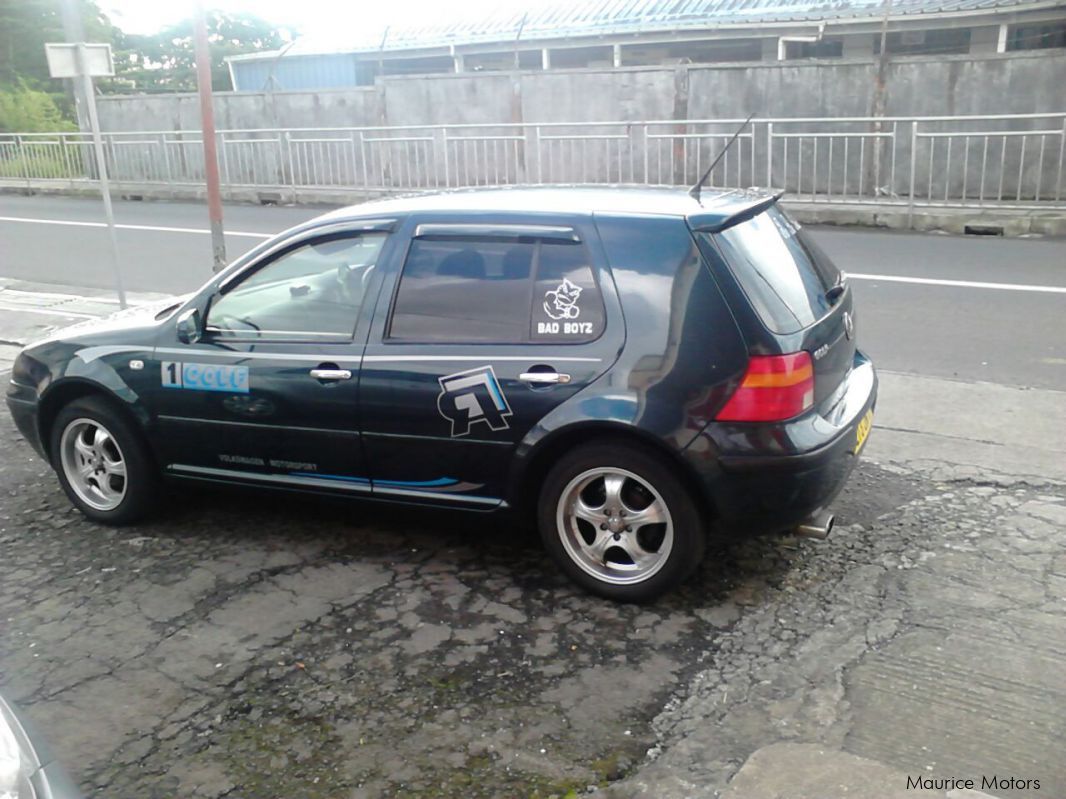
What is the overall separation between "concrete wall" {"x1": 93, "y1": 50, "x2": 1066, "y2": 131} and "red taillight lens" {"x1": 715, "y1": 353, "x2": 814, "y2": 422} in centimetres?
1293

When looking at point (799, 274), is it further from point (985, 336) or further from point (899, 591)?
point (985, 336)

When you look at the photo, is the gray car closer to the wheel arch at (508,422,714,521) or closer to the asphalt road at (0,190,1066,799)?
the asphalt road at (0,190,1066,799)

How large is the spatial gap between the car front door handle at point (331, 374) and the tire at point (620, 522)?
96cm

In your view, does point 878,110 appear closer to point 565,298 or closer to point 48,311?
point 48,311

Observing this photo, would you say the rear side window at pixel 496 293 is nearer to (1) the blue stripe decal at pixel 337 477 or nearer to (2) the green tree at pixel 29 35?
(1) the blue stripe decal at pixel 337 477

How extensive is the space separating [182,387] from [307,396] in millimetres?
687

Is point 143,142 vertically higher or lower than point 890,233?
higher

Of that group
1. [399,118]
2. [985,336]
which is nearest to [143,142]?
[399,118]

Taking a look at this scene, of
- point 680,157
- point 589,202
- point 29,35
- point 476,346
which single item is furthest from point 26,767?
point 29,35

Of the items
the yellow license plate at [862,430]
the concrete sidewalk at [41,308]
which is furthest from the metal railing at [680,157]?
the yellow license plate at [862,430]

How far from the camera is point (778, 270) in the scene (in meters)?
4.21

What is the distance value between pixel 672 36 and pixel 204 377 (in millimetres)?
22887

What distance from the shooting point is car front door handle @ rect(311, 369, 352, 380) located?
175 inches

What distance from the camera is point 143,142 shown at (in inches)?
866
